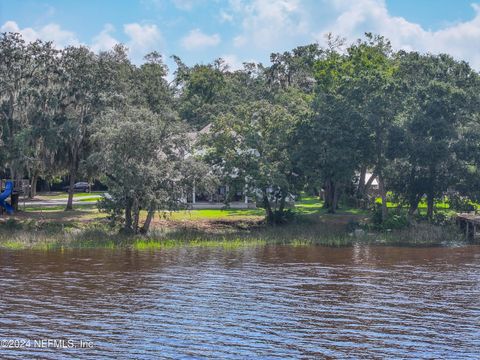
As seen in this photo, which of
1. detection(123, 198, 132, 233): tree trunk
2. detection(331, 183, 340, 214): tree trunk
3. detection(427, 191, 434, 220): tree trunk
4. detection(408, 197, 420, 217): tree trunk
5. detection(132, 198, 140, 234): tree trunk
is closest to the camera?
detection(132, 198, 140, 234): tree trunk

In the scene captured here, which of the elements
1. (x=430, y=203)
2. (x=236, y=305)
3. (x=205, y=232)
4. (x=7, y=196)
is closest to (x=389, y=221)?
(x=430, y=203)

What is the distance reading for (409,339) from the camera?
1920 centimetres

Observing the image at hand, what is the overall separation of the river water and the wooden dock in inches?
327

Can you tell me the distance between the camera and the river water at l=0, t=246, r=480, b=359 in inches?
719

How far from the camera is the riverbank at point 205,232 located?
1548 inches

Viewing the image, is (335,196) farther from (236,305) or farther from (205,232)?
(236,305)

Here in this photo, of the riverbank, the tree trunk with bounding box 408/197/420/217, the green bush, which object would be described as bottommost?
the riverbank

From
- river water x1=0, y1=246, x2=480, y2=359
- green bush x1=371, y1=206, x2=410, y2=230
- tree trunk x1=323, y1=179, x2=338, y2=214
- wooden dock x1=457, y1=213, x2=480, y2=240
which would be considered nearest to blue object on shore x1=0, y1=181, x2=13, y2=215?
river water x1=0, y1=246, x2=480, y2=359

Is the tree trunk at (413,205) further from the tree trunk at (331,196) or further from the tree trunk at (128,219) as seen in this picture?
the tree trunk at (128,219)

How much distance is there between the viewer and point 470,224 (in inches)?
1829

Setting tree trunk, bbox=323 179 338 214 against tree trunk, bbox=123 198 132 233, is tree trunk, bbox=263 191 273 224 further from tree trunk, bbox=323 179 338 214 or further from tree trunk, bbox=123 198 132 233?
tree trunk, bbox=123 198 132 233

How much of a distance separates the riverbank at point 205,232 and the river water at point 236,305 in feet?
8.82

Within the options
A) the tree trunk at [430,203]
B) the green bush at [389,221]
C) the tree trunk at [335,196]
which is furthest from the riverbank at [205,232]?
the tree trunk at [335,196]

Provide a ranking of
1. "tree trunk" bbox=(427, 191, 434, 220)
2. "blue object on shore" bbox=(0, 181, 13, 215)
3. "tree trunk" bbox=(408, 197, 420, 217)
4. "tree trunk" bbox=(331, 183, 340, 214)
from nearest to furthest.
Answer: "blue object on shore" bbox=(0, 181, 13, 215)
"tree trunk" bbox=(427, 191, 434, 220)
"tree trunk" bbox=(408, 197, 420, 217)
"tree trunk" bbox=(331, 183, 340, 214)
